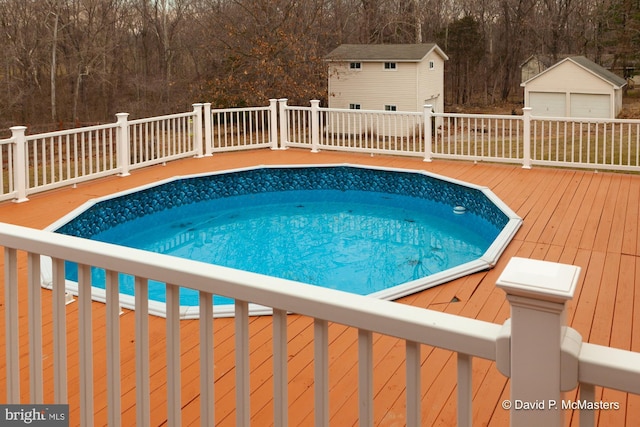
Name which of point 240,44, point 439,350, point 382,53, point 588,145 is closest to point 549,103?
point 382,53

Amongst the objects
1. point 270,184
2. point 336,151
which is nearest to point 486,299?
point 270,184

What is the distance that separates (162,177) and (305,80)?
39.4 ft

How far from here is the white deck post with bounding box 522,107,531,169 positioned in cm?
897

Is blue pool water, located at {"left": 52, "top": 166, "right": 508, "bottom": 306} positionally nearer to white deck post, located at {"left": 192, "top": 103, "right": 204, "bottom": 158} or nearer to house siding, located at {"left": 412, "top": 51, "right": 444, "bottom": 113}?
white deck post, located at {"left": 192, "top": 103, "right": 204, "bottom": 158}

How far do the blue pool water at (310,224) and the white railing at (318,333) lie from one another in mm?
3751

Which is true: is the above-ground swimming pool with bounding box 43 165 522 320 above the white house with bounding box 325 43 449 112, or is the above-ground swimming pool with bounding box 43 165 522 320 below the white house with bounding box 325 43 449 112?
below

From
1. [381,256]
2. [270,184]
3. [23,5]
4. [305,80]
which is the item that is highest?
[23,5]

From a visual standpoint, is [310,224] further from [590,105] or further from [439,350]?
[590,105]

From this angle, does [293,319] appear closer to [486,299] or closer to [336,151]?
[486,299]

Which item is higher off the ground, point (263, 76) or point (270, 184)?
point (263, 76)

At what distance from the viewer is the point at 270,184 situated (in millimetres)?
9648

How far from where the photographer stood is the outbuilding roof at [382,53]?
803 inches

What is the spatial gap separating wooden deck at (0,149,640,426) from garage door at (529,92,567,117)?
643 inches

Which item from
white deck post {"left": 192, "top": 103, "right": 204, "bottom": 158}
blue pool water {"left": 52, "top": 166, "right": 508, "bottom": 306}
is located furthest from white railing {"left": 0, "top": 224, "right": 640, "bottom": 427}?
white deck post {"left": 192, "top": 103, "right": 204, "bottom": 158}
